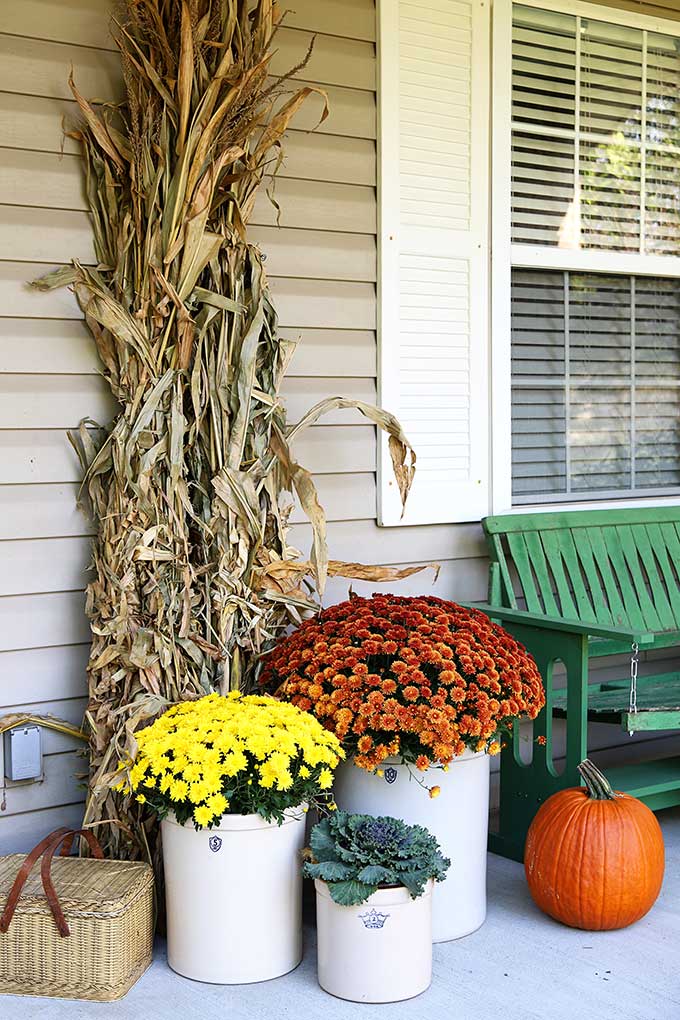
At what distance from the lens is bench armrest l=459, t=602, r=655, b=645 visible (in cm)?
282

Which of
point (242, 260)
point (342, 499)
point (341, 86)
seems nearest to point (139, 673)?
point (342, 499)

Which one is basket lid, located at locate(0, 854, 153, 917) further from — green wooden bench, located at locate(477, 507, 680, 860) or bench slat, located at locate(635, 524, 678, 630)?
bench slat, located at locate(635, 524, 678, 630)

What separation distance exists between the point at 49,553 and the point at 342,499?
88 centimetres


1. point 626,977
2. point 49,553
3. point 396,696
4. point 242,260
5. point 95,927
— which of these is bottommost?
point 626,977

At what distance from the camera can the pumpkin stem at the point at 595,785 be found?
2.81 meters

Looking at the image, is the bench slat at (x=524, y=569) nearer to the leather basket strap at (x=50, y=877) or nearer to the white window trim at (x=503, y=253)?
the white window trim at (x=503, y=253)

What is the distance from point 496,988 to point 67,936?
3.10 feet

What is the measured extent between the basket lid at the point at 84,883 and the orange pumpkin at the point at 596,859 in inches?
38.6

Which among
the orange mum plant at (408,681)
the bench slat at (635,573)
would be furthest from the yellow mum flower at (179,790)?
the bench slat at (635,573)

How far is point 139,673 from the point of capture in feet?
9.11

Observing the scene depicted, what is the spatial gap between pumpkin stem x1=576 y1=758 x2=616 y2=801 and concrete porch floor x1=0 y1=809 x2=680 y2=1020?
13.0 inches

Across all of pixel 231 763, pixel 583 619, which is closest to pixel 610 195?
pixel 583 619

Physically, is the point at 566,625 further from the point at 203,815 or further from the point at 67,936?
the point at 67,936

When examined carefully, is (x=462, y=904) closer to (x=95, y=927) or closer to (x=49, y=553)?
(x=95, y=927)
